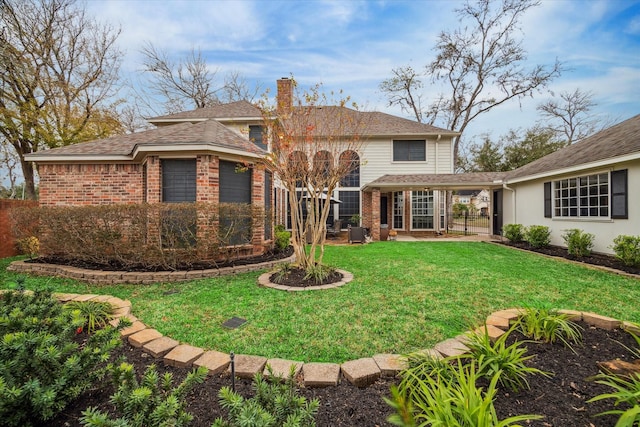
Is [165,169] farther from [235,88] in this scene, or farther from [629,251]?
[235,88]

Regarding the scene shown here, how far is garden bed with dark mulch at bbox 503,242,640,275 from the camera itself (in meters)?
6.06

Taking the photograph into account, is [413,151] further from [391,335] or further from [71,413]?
[71,413]

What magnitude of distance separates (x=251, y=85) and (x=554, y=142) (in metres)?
25.0

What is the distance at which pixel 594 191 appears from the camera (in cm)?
783

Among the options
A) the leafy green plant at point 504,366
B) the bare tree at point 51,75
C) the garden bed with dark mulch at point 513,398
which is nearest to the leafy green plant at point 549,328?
the garden bed with dark mulch at point 513,398

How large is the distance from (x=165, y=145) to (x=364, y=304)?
5.82m

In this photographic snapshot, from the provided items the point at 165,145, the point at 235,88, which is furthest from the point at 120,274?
the point at 235,88

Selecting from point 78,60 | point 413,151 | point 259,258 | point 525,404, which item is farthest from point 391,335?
point 78,60

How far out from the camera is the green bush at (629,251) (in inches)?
232

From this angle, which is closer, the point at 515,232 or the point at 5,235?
the point at 5,235

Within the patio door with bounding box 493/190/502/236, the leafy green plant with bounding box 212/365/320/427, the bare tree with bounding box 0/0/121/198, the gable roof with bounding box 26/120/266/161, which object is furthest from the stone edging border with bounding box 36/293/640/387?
the bare tree with bounding box 0/0/121/198

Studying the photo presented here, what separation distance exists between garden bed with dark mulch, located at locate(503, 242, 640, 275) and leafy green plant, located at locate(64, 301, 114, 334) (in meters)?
9.80

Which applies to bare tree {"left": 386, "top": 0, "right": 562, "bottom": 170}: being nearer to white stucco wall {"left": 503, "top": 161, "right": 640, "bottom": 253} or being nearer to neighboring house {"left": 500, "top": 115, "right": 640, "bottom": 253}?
white stucco wall {"left": 503, "top": 161, "right": 640, "bottom": 253}

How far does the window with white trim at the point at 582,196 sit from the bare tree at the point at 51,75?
20635 millimetres
